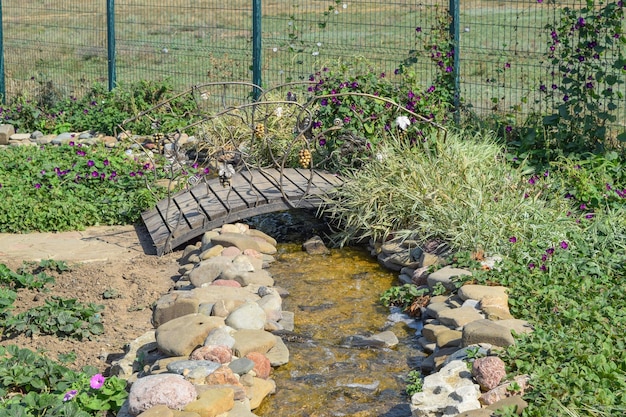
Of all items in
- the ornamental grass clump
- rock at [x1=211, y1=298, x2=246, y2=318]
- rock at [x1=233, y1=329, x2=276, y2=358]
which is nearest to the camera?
rock at [x1=233, y1=329, x2=276, y2=358]

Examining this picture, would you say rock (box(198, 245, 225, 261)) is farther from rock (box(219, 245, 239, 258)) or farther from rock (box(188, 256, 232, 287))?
rock (box(188, 256, 232, 287))

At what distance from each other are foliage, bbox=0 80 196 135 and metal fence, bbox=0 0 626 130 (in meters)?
0.36

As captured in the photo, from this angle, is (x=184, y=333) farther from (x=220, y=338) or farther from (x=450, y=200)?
(x=450, y=200)

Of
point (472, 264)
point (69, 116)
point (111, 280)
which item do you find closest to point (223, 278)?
point (111, 280)

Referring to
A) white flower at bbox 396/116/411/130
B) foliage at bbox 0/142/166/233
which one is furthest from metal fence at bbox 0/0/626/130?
foliage at bbox 0/142/166/233

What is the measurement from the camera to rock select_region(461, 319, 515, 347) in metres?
4.85

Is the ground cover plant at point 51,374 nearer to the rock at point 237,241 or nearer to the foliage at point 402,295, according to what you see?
the rock at point 237,241

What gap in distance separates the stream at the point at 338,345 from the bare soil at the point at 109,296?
2.96 ft

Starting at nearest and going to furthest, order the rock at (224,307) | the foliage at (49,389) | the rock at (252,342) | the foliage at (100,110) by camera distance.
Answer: the foliage at (49,389)
the rock at (252,342)
the rock at (224,307)
the foliage at (100,110)

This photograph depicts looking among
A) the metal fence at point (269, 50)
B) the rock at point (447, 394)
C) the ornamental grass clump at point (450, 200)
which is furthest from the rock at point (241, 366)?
the metal fence at point (269, 50)

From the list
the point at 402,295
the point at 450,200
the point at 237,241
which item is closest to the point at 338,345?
the point at 402,295

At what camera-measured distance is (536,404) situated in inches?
163

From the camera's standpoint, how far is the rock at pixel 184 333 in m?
5.16

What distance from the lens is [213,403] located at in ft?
14.6
